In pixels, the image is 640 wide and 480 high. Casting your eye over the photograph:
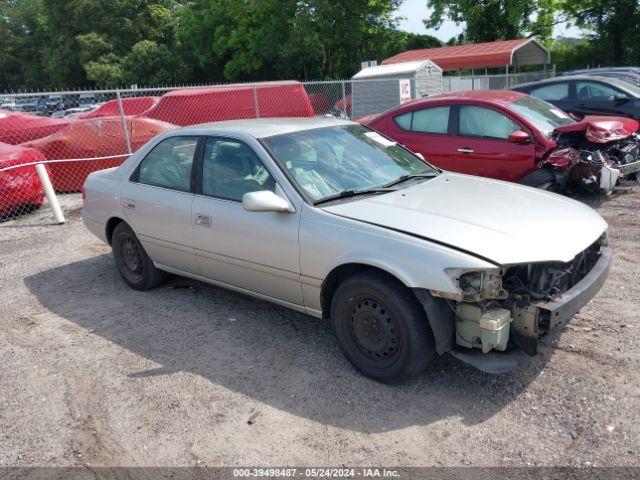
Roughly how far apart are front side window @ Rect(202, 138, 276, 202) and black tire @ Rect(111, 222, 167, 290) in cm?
123

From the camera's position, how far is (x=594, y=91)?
11.1 m

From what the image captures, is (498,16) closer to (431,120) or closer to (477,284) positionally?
(431,120)

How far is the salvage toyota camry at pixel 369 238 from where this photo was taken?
10.8 ft

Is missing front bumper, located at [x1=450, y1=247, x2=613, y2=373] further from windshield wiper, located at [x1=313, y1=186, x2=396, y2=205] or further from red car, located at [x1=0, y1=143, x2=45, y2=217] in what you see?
red car, located at [x1=0, y1=143, x2=45, y2=217]

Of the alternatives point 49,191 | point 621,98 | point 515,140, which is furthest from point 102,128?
point 621,98

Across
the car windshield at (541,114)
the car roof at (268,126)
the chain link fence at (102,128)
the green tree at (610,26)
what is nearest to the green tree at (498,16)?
the green tree at (610,26)

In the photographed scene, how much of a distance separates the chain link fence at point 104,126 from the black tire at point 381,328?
636cm

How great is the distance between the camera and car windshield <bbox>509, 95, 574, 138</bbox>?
23.8 feet

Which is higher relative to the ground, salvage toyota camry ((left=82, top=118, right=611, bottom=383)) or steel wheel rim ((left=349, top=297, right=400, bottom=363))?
salvage toyota camry ((left=82, top=118, right=611, bottom=383))

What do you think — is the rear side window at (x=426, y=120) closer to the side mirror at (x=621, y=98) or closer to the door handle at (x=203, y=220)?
the door handle at (x=203, y=220)

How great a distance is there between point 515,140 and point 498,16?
31.3 metres

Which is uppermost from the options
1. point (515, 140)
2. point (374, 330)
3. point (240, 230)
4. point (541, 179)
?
point (515, 140)

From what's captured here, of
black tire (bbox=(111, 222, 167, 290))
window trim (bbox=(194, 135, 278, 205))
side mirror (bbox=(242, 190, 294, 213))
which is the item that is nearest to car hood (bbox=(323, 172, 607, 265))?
side mirror (bbox=(242, 190, 294, 213))

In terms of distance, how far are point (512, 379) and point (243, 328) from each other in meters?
2.11
